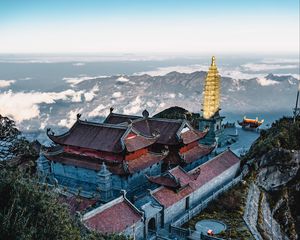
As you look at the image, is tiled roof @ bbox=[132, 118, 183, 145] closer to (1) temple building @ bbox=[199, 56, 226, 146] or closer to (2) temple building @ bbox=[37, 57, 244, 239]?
(2) temple building @ bbox=[37, 57, 244, 239]

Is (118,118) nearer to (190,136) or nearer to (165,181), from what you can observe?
(190,136)

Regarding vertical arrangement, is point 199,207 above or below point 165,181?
below

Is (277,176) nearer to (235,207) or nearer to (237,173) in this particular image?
(237,173)

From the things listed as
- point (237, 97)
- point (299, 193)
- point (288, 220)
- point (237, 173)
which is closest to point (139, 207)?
point (237, 173)

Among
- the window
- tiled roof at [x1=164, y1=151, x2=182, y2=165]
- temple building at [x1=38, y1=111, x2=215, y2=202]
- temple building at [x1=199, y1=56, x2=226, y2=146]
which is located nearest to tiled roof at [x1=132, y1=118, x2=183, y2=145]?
temple building at [x1=38, y1=111, x2=215, y2=202]

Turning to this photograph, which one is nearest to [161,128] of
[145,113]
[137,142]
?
[145,113]
